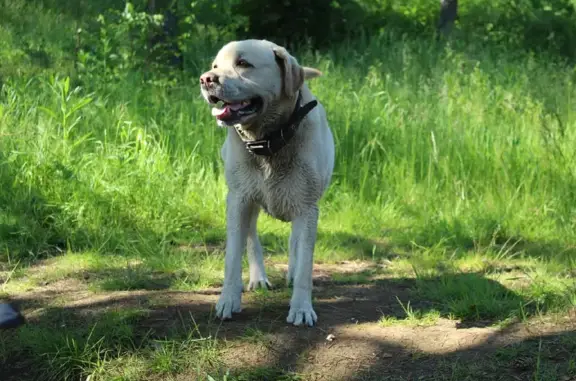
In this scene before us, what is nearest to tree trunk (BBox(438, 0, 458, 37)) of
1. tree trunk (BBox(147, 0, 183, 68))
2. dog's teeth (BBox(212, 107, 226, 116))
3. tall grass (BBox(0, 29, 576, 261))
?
tall grass (BBox(0, 29, 576, 261))

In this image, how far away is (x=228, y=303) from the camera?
4336 millimetres

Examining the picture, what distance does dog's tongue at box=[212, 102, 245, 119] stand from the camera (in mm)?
3967

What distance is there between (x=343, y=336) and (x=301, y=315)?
241mm

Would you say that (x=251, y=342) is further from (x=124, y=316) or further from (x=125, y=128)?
(x=125, y=128)

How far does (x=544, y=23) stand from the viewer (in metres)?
13.1

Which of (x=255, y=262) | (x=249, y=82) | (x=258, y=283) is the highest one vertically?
(x=249, y=82)

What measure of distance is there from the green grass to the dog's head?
3.39 ft

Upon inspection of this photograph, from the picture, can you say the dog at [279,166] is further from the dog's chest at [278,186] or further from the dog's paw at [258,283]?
the dog's paw at [258,283]

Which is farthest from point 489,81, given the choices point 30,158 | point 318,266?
point 30,158

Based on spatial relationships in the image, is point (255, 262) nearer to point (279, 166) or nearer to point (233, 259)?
point (233, 259)

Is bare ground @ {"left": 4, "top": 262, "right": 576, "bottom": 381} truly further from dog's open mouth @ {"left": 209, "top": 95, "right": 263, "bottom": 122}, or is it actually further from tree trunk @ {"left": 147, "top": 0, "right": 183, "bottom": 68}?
tree trunk @ {"left": 147, "top": 0, "right": 183, "bottom": 68}

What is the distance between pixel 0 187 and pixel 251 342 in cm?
300

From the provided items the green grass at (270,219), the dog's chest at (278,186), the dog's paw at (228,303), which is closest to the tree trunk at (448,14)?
the green grass at (270,219)

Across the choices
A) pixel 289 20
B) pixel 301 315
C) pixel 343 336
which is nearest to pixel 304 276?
pixel 301 315
